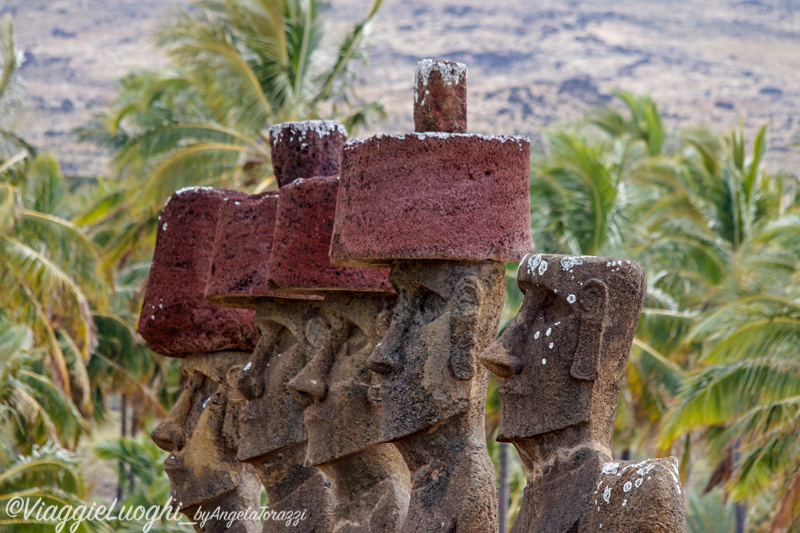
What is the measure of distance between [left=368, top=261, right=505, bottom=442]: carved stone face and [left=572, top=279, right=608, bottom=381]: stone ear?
2.20ft

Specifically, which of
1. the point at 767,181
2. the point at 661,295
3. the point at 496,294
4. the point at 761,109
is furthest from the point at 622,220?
the point at 761,109

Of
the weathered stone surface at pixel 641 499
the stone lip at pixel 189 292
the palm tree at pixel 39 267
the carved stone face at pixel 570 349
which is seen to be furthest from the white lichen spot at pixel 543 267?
the palm tree at pixel 39 267

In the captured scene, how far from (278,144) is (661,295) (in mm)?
12237

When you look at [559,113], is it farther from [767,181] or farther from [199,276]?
[199,276]

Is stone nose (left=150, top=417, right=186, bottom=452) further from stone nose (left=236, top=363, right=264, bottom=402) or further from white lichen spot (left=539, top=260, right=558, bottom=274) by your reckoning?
white lichen spot (left=539, top=260, right=558, bottom=274)

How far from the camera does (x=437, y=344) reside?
14.9ft

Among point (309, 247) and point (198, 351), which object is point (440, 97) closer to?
point (309, 247)

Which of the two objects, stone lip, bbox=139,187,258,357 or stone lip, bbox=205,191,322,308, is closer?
stone lip, bbox=205,191,322,308

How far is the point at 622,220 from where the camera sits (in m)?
14.6

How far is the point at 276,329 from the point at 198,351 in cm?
102

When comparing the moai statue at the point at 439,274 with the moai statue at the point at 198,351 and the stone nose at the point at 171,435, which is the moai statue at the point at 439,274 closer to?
the moai statue at the point at 198,351

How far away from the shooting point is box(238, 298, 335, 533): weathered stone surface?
5.91 meters

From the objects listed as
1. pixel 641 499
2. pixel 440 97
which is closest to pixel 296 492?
pixel 440 97

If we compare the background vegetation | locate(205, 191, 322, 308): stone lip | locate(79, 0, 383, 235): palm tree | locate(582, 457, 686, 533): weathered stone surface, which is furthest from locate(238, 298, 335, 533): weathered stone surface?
locate(79, 0, 383, 235): palm tree
